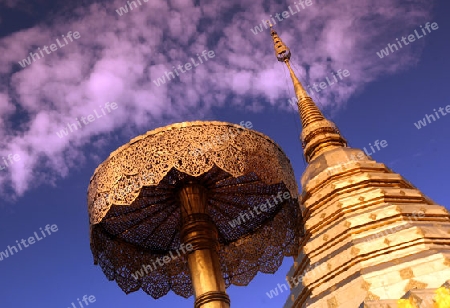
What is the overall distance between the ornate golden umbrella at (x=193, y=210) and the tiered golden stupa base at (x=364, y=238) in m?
2.79

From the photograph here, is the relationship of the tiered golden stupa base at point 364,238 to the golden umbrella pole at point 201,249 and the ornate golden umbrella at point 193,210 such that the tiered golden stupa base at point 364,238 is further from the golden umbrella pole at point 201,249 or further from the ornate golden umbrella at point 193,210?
the golden umbrella pole at point 201,249

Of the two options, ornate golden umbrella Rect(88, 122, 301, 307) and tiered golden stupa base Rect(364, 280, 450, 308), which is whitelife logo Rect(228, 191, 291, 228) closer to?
ornate golden umbrella Rect(88, 122, 301, 307)

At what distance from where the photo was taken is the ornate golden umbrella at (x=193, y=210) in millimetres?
6328

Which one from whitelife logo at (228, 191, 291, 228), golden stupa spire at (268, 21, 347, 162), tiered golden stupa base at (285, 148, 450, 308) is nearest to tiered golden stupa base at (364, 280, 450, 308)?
tiered golden stupa base at (285, 148, 450, 308)

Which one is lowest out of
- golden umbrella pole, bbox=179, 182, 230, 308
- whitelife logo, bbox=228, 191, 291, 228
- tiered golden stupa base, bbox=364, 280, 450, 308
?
tiered golden stupa base, bbox=364, 280, 450, 308

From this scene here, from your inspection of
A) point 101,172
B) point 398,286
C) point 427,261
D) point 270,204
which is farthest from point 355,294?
point 101,172

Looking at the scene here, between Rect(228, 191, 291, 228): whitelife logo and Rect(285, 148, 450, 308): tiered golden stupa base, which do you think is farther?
Rect(285, 148, 450, 308): tiered golden stupa base

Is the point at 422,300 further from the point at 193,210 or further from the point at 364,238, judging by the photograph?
the point at 193,210

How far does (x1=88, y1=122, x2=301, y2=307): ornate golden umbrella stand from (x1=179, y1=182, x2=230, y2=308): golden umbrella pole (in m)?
0.01

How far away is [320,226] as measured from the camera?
1429 centimetres

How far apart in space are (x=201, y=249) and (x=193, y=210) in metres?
0.48

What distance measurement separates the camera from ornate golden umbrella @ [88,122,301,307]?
20.8 ft

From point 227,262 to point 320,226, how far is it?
20.4 ft

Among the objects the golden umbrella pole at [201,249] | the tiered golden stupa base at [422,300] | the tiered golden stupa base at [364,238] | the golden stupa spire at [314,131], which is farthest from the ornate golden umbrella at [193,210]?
the golden stupa spire at [314,131]
